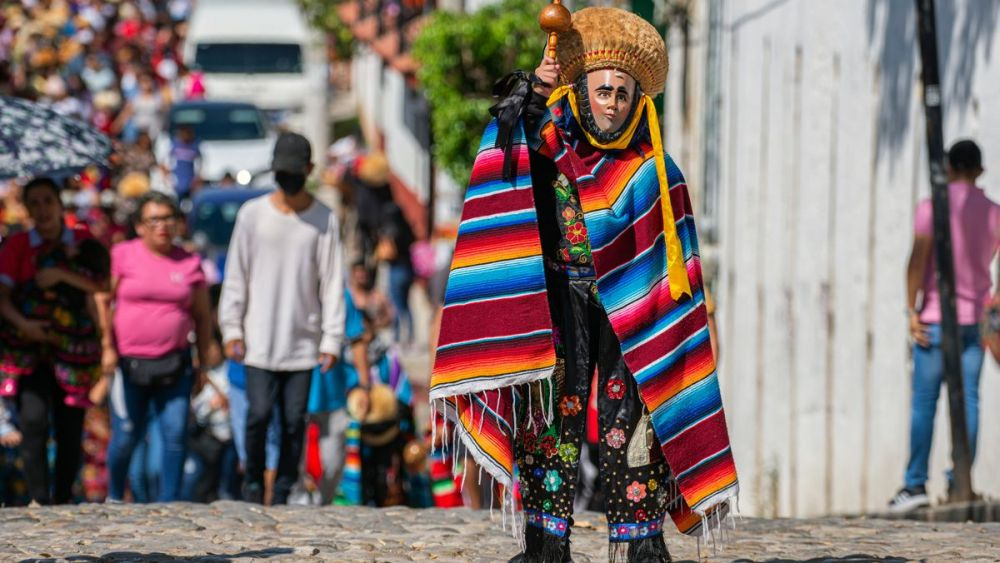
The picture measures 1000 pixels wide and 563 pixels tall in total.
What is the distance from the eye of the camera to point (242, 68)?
28016 millimetres

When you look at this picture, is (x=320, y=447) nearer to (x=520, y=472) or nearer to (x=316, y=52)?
(x=520, y=472)

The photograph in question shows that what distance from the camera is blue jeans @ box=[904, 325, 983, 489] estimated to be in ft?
30.7

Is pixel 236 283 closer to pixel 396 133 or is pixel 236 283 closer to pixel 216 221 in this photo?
pixel 216 221

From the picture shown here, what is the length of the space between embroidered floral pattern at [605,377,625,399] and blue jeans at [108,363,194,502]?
12.6ft

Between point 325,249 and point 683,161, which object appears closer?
point 325,249

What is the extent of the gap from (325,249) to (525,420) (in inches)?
121

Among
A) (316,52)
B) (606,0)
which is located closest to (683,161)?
(606,0)

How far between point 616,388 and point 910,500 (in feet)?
12.0

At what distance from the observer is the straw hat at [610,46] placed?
632 centimetres

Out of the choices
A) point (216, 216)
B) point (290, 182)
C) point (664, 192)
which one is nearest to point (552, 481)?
point (664, 192)

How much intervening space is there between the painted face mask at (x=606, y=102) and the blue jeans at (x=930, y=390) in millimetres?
3596

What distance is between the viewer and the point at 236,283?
9.19 m

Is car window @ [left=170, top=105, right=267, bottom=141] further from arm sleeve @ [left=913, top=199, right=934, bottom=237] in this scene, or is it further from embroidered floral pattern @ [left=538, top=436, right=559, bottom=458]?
embroidered floral pattern @ [left=538, top=436, right=559, bottom=458]

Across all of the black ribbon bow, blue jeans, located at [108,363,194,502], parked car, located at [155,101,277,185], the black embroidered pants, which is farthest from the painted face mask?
parked car, located at [155,101,277,185]
